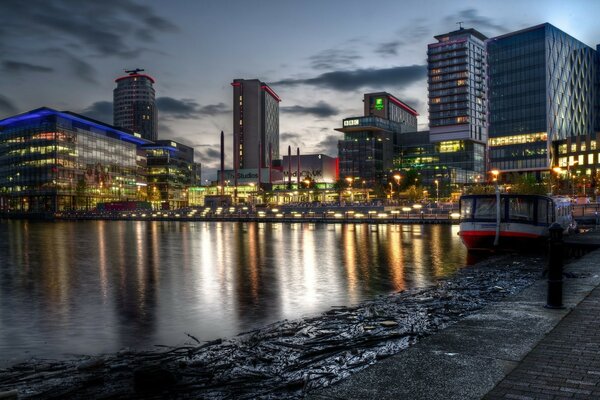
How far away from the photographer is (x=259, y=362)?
10078 millimetres

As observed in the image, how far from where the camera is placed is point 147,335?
1373cm

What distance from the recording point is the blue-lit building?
169 m

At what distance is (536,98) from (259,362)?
188 m

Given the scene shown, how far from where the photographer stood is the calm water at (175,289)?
14039mm

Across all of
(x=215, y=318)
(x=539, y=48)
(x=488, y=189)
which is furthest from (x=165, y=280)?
(x=539, y=48)

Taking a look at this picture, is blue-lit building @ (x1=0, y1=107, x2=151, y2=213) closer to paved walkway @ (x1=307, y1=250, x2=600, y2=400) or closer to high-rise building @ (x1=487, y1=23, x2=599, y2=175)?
high-rise building @ (x1=487, y1=23, x2=599, y2=175)

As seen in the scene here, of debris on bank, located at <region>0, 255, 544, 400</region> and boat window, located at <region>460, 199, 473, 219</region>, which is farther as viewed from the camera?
boat window, located at <region>460, 199, 473, 219</region>

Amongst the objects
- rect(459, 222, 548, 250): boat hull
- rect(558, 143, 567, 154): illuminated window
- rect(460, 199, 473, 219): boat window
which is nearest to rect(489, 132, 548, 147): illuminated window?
rect(558, 143, 567, 154): illuminated window

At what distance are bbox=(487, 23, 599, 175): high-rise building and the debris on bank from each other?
175m

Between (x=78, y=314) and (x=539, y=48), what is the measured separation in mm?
188089

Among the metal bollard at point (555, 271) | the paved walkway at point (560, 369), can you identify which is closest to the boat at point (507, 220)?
the metal bollard at point (555, 271)

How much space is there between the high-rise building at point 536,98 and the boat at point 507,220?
6010 inches

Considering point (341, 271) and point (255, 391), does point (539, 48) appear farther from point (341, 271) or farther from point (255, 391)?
point (255, 391)

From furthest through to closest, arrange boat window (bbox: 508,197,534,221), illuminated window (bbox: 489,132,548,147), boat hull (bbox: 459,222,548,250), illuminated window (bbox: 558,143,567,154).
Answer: illuminated window (bbox: 489,132,548,147) < illuminated window (bbox: 558,143,567,154) < boat window (bbox: 508,197,534,221) < boat hull (bbox: 459,222,548,250)
